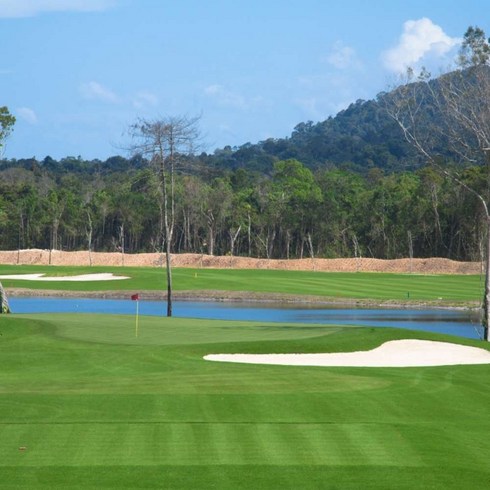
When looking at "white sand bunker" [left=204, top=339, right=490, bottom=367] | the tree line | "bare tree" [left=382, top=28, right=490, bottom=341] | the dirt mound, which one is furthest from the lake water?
the tree line

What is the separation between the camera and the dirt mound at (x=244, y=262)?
88.3m

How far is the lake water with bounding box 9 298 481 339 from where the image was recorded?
47406 mm

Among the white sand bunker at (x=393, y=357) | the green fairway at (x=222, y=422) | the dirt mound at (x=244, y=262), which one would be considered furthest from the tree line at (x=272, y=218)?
the green fairway at (x=222, y=422)

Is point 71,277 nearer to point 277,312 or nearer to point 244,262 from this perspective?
point 244,262

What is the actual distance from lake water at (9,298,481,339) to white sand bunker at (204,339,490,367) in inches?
725

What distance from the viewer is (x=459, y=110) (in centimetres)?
2870

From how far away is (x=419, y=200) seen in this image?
102000 mm

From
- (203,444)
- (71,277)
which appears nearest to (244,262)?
(71,277)

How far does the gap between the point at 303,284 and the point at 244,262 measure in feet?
87.8

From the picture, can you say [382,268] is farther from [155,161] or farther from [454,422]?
[454,422]

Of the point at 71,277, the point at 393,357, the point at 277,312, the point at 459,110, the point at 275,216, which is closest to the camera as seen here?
the point at 393,357

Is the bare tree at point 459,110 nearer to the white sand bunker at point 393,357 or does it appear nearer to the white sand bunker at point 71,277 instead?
the white sand bunker at point 393,357

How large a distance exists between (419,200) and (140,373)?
283 feet

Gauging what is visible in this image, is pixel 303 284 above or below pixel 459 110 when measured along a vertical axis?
below
